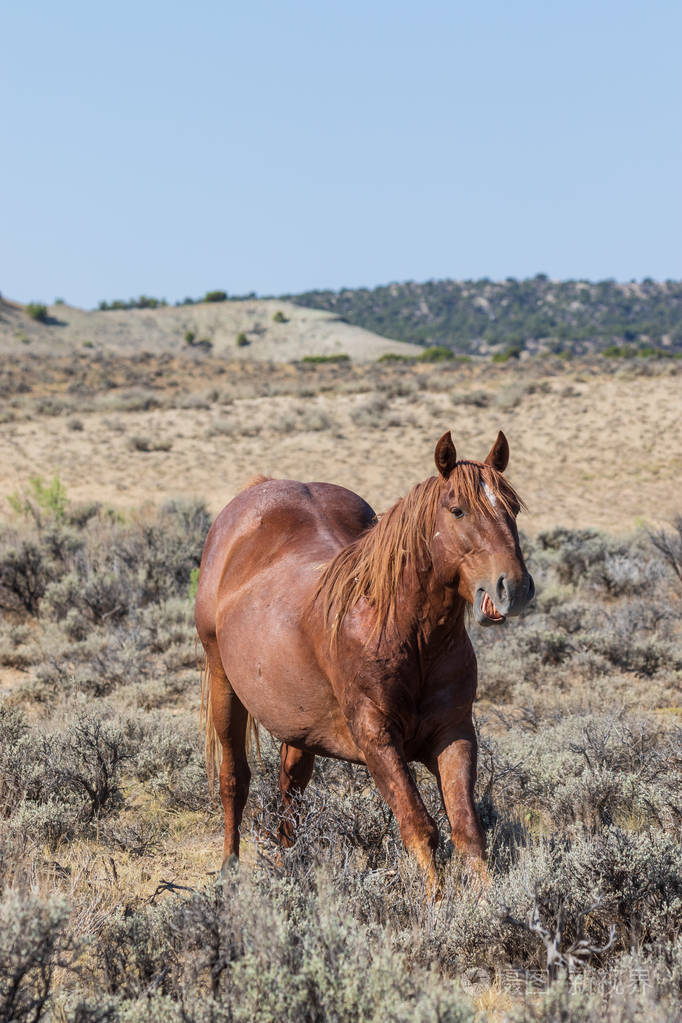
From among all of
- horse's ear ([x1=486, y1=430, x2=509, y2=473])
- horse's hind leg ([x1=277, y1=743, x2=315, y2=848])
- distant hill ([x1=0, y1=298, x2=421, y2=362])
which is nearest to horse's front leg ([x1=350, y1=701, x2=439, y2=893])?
Answer: horse's ear ([x1=486, y1=430, x2=509, y2=473])

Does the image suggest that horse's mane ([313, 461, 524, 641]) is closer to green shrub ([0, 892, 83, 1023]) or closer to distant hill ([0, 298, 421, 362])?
green shrub ([0, 892, 83, 1023])

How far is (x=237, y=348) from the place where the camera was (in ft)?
261

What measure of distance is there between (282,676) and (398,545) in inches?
34.9

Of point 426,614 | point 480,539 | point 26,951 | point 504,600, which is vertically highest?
point 480,539

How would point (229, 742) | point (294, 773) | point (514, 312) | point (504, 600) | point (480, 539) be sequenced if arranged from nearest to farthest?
1. point (504, 600)
2. point (480, 539)
3. point (294, 773)
4. point (229, 742)
5. point (514, 312)

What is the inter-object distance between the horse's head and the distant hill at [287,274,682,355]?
88733 millimetres

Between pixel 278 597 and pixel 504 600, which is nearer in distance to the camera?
pixel 504 600

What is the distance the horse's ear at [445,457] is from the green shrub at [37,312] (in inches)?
2831

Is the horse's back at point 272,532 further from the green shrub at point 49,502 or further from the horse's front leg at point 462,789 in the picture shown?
the green shrub at point 49,502

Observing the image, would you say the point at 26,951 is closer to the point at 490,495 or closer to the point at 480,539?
the point at 480,539

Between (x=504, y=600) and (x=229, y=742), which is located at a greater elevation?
(x=504, y=600)

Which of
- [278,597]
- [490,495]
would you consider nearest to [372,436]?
[278,597]

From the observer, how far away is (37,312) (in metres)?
70.3

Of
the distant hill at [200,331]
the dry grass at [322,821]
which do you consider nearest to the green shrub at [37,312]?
the distant hill at [200,331]
